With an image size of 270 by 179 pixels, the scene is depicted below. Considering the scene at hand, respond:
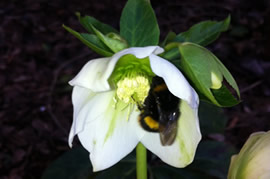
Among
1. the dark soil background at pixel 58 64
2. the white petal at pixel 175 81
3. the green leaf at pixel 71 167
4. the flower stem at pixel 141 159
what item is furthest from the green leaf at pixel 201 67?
the dark soil background at pixel 58 64

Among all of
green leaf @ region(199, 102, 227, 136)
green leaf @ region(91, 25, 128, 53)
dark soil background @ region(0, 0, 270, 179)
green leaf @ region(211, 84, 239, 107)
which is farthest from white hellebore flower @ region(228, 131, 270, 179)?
dark soil background @ region(0, 0, 270, 179)

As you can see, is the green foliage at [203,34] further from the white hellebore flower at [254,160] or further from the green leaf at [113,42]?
the white hellebore flower at [254,160]

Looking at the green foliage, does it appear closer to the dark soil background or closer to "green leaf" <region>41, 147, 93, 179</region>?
"green leaf" <region>41, 147, 93, 179</region>

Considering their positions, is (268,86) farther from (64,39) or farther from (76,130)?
(76,130)

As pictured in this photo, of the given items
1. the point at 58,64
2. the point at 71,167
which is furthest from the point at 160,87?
the point at 58,64

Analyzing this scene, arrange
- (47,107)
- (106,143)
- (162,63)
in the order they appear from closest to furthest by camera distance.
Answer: (162,63) < (106,143) < (47,107)

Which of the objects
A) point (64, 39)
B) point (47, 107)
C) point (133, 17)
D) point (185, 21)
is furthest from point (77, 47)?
point (133, 17)

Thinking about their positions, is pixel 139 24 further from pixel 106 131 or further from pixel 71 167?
pixel 71 167
